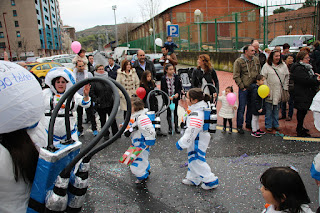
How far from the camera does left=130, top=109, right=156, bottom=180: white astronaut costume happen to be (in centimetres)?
368

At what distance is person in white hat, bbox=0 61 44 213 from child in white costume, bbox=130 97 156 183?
216cm

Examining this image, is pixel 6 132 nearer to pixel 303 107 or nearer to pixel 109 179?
pixel 109 179

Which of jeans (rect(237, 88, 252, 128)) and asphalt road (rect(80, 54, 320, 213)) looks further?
jeans (rect(237, 88, 252, 128))

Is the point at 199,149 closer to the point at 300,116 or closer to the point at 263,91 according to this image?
the point at 263,91

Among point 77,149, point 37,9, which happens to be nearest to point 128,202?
point 77,149

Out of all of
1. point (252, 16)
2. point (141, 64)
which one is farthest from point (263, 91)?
point (252, 16)

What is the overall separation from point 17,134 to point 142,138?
2.38m

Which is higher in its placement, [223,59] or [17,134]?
[223,59]

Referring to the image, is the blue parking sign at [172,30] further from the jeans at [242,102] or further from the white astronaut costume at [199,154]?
the white astronaut costume at [199,154]

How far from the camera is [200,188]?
378 cm

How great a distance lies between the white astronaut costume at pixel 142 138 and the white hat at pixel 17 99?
2.19 metres

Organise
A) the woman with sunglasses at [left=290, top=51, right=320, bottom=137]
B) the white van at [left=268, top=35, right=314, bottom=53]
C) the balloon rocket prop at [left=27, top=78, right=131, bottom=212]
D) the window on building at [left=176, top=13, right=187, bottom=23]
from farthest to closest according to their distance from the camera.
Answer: the window on building at [left=176, top=13, right=187, bottom=23] < the white van at [left=268, top=35, right=314, bottom=53] < the woman with sunglasses at [left=290, top=51, right=320, bottom=137] < the balloon rocket prop at [left=27, top=78, right=131, bottom=212]

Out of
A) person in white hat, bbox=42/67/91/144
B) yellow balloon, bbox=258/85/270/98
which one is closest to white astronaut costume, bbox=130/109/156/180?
person in white hat, bbox=42/67/91/144

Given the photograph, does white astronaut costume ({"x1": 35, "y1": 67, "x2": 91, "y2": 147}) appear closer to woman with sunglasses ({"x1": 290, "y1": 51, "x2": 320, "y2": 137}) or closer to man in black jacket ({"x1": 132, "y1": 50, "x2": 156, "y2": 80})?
man in black jacket ({"x1": 132, "y1": 50, "x2": 156, "y2": 80})
